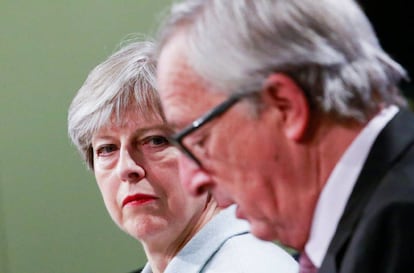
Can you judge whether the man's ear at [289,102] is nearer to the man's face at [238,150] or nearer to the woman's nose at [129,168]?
the man's face at [238,150]

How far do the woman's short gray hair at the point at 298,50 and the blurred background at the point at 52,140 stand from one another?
1471mm

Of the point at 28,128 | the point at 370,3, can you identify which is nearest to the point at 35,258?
the point at 28,128

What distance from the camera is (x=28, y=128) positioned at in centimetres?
244

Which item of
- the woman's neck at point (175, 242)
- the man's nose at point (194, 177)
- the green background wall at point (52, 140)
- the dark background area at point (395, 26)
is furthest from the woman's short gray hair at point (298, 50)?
the green background wall at point (52, 140)

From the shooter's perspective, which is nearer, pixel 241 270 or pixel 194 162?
pixel 194 162

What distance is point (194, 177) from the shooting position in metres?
1.03

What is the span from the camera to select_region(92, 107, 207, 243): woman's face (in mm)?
1534

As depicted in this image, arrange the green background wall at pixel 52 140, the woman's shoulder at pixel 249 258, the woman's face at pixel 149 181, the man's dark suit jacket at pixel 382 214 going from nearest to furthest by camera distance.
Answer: the man's dark suit jacket at pixel 382 214, the woman's shoulder at pixel 249 258, the woman's face at pixel 149 181, the green background wall at pixel 52 140

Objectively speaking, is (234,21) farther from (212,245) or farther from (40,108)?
(40,108)

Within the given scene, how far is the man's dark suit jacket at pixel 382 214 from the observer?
0.86 metres

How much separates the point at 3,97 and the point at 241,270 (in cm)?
123

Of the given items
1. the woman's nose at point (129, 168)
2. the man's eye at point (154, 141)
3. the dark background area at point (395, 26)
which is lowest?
the dark background area at point (395, 26)

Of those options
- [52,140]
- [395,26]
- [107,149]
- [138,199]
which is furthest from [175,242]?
[52,140]

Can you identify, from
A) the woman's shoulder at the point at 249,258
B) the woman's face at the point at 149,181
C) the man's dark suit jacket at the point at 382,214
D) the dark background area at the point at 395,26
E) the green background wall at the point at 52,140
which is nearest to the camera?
the man's dark suit jacket at the point at 382,214
